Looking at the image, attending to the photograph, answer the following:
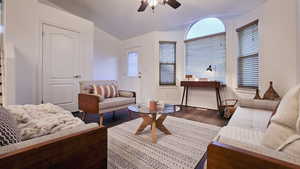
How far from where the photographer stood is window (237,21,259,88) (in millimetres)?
2998

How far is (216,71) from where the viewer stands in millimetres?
3914

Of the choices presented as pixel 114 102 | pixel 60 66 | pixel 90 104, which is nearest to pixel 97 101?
pixel 90 104

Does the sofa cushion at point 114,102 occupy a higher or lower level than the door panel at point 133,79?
lower

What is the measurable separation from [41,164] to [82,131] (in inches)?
8.5

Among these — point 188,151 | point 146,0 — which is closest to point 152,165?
point 188,151

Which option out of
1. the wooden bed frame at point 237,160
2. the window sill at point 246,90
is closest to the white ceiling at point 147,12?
the window sill at point 246,90

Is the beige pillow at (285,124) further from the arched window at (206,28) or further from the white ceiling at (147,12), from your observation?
the arched window at (206,28)

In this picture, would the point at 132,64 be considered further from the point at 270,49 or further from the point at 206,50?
the point at 270,49

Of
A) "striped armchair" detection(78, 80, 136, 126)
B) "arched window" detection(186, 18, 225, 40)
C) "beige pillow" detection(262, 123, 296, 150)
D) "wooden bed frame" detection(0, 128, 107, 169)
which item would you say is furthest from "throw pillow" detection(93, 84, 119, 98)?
"arched window" detection(186, 18, 225, 40)

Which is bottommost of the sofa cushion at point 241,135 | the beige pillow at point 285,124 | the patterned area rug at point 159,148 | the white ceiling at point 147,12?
the patterned area rug at point 159,148

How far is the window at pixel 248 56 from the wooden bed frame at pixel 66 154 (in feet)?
11.3

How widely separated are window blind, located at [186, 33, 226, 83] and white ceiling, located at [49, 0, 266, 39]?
2.05ft

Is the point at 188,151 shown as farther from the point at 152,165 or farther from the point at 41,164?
the point at 41,164

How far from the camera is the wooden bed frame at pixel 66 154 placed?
1.87 ft
